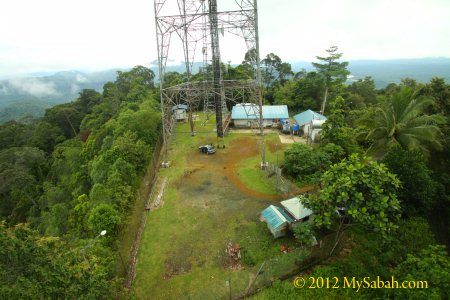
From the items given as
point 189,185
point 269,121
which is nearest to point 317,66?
point 269,121

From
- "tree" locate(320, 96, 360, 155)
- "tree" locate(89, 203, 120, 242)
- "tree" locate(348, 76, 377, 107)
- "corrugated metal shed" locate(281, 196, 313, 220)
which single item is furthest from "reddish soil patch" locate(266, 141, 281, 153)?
"tree" locate(348, 76, 377, 107)

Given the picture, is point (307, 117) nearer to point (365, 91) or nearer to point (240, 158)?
point (240, 158)

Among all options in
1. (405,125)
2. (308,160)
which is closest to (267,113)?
(308,160)

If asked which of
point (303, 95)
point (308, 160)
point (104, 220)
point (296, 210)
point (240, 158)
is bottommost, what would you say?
point (296, 210)

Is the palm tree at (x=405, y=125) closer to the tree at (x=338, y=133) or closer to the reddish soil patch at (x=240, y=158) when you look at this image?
the tree at (x=338, y=133)

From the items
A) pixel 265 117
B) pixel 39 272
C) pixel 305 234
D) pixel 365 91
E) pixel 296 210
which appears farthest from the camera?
pixel 365 91

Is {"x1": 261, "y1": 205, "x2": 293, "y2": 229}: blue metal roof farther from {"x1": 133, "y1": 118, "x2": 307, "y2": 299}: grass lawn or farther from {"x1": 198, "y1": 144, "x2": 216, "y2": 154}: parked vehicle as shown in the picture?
{"x1": 198, "y1": 144, "x2": 216, "y2": 154}: parked vehicle

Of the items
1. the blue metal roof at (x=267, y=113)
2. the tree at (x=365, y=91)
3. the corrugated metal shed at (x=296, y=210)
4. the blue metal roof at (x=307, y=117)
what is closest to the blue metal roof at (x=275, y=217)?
the corrugated metal shed at (x=296, y=210)
